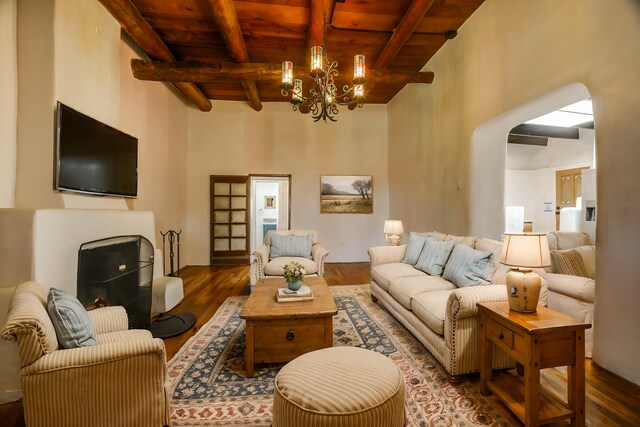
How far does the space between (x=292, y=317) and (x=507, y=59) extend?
3333 mm

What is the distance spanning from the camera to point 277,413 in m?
1.19

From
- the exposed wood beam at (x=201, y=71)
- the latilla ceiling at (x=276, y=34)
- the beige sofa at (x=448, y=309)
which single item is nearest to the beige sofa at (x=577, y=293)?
the beige sofa at (x=448, y=309)

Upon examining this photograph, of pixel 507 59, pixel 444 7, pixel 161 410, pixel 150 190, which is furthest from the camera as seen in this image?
pixel 150 190

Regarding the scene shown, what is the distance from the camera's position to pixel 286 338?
2.04 meters

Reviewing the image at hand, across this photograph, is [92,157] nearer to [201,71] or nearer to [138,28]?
[138,28]

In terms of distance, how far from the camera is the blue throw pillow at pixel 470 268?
7.52ft

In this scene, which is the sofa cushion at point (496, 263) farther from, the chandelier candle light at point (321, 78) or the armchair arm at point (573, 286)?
the chandelier candle light at point (321, 78)

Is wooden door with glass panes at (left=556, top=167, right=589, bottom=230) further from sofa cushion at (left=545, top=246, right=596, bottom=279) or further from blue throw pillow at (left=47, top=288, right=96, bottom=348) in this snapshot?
blue throw pillow at (left=47, top=288, right=96, bottom=348)

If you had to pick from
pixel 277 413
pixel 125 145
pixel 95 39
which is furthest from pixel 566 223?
pixel 95 39

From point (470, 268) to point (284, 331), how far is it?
1666 mm

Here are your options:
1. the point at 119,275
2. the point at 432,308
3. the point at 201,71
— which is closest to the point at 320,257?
the point at 432,308

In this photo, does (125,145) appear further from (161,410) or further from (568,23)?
(568,23)

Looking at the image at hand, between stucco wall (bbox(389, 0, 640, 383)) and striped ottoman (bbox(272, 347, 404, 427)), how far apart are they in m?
1.89

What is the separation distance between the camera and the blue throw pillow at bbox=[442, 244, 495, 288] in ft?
7.52
